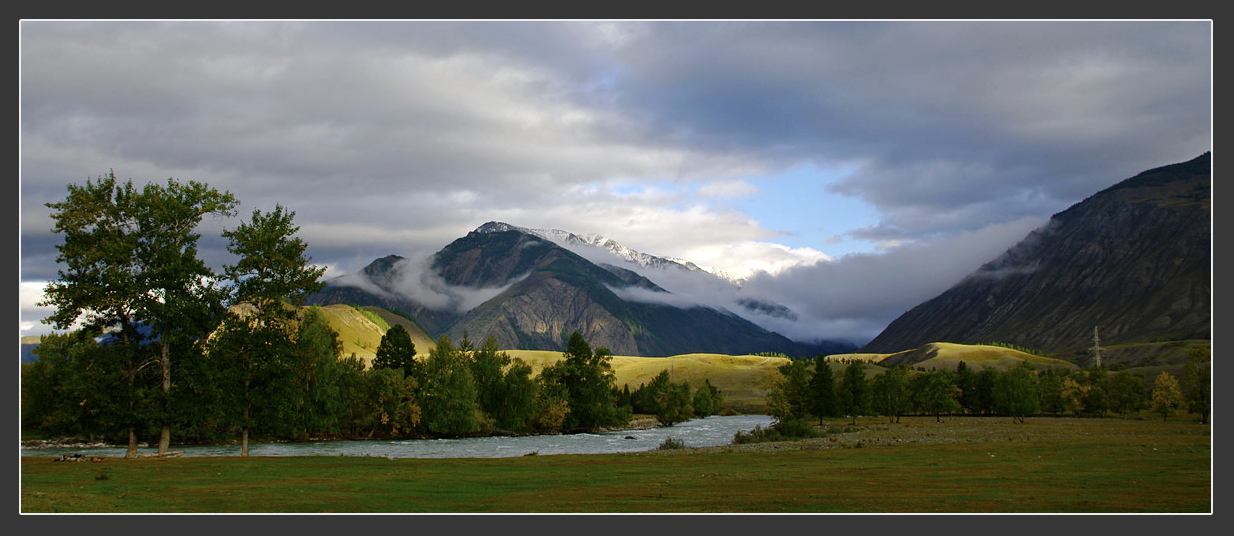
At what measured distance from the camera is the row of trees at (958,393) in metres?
102

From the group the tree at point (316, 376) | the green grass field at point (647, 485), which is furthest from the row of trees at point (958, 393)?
the green grass field at point (647, 485)

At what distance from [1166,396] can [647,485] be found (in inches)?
3664

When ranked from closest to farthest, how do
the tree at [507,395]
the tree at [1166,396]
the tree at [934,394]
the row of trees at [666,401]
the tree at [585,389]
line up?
the tree at [1166,396], the tree at [507,395], the tree at [585,389], the tree at [934,394], the row of trees at [666,401]

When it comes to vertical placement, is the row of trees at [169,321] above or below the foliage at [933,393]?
above

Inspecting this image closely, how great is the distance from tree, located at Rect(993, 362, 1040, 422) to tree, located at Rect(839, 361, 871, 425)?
19.6 meters

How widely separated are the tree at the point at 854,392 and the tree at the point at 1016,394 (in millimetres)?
19555

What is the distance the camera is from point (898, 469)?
1249 inches

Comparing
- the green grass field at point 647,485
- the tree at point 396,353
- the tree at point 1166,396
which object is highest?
the green grass field at point 647,485

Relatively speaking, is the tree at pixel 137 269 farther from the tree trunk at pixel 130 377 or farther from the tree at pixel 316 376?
the tree at pixel 316 376

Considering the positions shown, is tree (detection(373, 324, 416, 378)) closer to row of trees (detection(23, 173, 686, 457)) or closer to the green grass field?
row of trees (detection(23, 173, 686, 457))

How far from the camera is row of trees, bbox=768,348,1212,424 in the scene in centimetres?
10250

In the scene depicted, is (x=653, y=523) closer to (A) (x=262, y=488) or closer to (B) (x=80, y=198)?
(A) (x=262, y=488)

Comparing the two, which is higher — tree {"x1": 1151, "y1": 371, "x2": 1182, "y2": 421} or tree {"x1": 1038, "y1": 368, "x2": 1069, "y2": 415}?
tree {"x1": 1151, "y1": 371, "x2": 1182, "y2": 421}

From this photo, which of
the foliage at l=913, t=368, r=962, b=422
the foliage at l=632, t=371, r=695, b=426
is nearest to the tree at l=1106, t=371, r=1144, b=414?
the foliage at l=913, t=368, r=962, b=422
